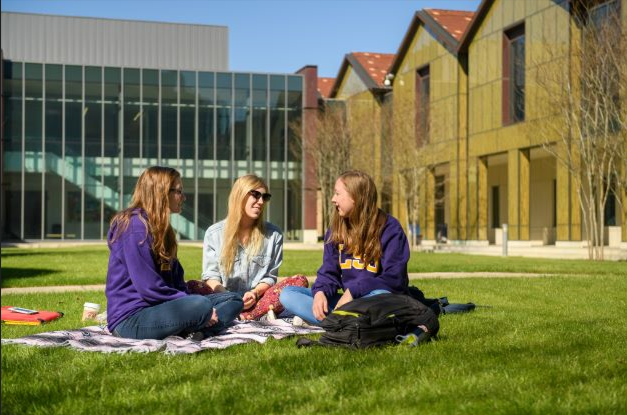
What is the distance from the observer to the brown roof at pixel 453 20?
139 feet

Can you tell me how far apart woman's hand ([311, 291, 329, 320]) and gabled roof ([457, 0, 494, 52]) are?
3373 centimetres

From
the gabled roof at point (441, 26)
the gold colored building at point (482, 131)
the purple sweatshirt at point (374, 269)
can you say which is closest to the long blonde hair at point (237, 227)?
the purple sweatshirt at point (374, 269)

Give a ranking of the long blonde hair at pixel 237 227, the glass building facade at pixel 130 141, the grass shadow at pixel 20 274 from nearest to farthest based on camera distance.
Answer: the long blonde hair at pixel 237 227
the grass shadow at pixel 20 274
the glass building facade at pixel 130 141

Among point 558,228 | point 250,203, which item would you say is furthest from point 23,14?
point 250,203

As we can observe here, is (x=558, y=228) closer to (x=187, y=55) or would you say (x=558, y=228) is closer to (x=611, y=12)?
(x=611, y=12)

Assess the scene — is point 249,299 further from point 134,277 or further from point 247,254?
point 134,277

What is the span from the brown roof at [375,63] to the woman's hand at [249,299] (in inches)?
1642

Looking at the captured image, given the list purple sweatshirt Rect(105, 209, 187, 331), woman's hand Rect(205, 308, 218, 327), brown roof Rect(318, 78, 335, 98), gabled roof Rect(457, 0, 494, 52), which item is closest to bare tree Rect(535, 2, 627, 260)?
gabled roof Rect(457, 0, 494, 52)

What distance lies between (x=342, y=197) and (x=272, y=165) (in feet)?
135

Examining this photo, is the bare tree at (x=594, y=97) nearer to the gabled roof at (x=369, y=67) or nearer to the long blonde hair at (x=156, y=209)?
the long blonde hair at (x=156, y=209)

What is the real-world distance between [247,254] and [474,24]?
33374 mm

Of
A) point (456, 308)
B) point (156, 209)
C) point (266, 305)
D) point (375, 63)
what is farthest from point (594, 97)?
point (375, 63)

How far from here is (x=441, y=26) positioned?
42.8 m

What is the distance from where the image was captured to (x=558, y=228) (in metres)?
32.2
